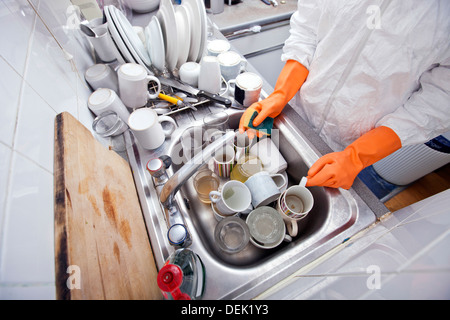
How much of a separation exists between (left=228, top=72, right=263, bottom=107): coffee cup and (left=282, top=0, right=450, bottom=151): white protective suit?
190 millimetres

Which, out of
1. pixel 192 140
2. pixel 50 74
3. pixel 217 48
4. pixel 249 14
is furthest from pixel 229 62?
pixel 249 14

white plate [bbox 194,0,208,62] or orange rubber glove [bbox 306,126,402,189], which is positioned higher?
white plate [bbox 194,0,208,62]

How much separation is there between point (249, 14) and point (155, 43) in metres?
1.11

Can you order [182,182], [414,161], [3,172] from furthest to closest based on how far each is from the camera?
[414,161] → [182,182] → [3,172]

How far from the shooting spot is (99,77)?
750 mm

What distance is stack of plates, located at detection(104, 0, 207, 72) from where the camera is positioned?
0.70 m

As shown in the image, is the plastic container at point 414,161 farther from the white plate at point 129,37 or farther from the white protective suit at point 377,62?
the white plate at point 129,37
